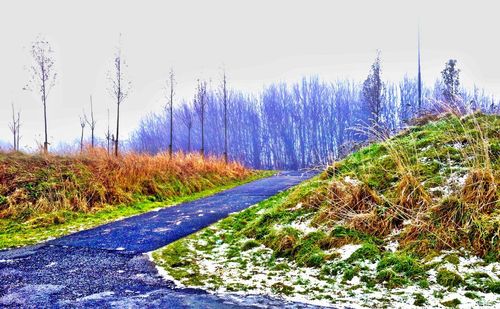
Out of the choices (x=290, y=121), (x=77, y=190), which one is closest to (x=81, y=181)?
(x=77, y=190)

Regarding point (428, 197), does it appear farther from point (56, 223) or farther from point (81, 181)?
point (81, 181)

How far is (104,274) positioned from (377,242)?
2573mm

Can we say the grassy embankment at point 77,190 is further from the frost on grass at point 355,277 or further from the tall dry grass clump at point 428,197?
the tall dry grass clump at point 428,197

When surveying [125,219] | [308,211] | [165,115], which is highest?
[165,115]

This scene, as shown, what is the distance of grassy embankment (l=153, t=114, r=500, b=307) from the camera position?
2.81 meters

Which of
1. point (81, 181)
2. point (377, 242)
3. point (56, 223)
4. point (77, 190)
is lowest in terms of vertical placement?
point (56, 223)

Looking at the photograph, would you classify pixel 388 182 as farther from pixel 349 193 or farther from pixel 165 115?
pixel 165 115

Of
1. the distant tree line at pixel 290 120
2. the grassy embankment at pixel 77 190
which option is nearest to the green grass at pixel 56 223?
the grassy embankment at pixel 77 190

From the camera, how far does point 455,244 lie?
3.24 metres

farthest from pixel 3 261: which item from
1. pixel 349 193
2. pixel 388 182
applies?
pixel 388 182

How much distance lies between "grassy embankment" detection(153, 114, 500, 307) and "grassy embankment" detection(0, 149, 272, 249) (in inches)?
97.9

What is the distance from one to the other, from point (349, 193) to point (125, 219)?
149 inches

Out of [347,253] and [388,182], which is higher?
[388,182]

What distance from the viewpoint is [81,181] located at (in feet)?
23.7
